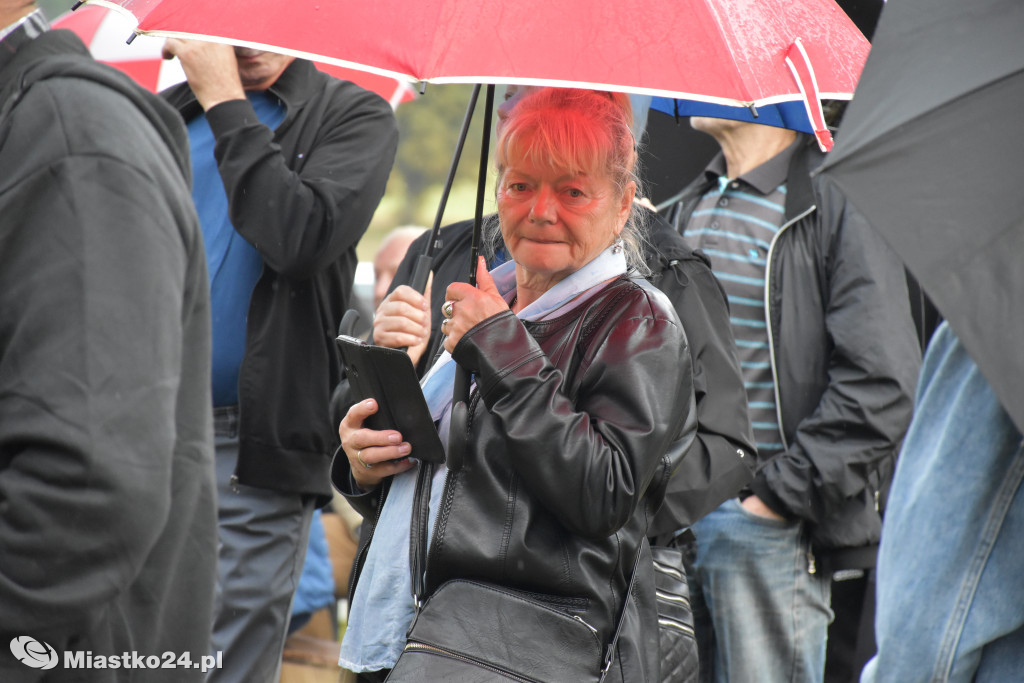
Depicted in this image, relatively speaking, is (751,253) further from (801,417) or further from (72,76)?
(72,76)

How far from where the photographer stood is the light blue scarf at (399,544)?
2189mm

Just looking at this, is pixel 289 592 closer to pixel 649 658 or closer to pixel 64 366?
pixel 649 658

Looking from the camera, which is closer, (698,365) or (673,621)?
(673,621)

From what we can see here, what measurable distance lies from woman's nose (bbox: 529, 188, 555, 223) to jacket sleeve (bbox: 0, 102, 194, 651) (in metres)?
0.94

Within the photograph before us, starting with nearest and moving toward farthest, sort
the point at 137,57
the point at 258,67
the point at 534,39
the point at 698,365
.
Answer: the point at 534,39 < the point at 698,365 < the point at 258,67 < the point at 137,57

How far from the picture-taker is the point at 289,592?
10.8 feet

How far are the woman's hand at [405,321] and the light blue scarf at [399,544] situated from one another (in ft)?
0.34

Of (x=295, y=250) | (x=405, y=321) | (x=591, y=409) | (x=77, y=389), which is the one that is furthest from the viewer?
(x=295, y=250)

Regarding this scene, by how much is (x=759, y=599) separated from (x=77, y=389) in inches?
101

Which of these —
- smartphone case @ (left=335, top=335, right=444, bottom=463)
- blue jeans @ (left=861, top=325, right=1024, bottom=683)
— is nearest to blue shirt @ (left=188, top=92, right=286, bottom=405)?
smartphone case @ (left=335, top=335, right=444, bottom=463)

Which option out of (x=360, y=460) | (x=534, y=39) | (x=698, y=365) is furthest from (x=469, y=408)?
(x=698, y=365)

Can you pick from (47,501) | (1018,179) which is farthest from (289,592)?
(1018,179)

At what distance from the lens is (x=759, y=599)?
3555mm

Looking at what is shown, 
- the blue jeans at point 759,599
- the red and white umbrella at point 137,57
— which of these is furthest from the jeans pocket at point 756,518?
the red and white umbrella at point 137,57
